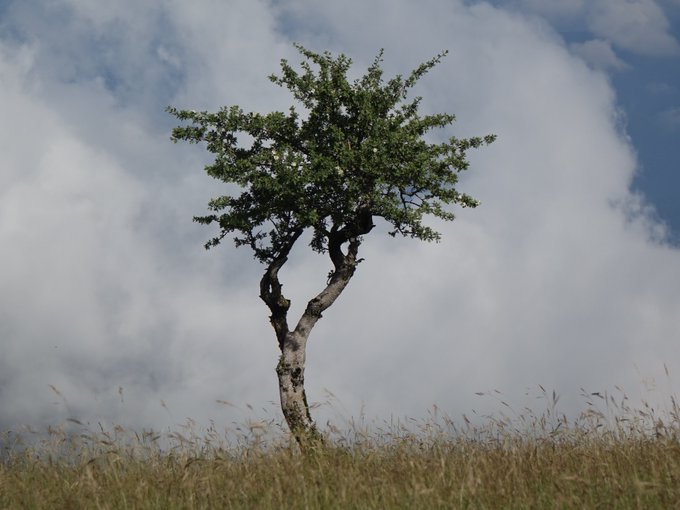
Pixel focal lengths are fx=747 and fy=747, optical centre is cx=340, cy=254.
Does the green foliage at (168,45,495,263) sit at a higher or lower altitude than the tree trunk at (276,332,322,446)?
higher

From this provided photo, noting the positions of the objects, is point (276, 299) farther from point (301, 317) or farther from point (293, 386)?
point (293, 386)

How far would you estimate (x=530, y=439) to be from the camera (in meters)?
11.1

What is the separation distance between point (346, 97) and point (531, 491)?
11883mm

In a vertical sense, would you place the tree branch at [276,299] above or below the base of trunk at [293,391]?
above

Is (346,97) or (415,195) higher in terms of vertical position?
(346,97)

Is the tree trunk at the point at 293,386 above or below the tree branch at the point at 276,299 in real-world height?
below

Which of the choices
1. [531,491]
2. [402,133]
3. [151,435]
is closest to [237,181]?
[402,133]

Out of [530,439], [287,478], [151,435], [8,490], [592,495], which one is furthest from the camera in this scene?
[530,439]

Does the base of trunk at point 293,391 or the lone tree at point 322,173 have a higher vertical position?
the lone tree at point 322,173

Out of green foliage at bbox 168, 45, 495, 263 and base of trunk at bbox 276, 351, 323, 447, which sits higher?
green foliage at bbox 168, 45, 495, 263

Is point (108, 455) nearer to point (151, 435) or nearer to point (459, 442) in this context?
point (151, 435)

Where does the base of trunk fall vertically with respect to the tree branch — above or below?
below

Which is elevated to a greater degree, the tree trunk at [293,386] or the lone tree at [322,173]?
the lone tree at [322,173]

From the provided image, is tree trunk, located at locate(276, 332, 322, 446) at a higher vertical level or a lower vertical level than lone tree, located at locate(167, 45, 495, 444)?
lower
